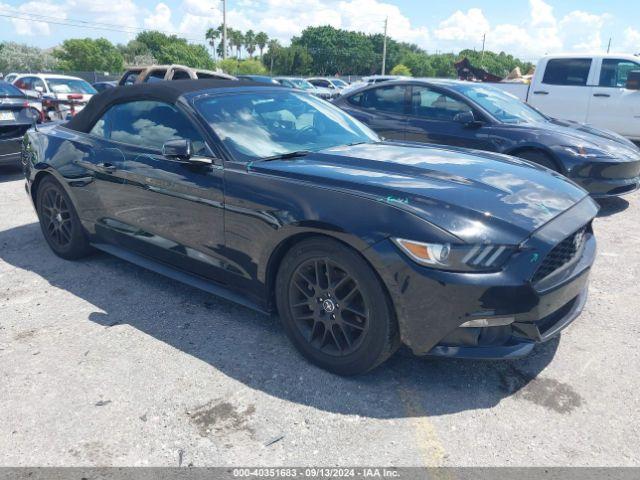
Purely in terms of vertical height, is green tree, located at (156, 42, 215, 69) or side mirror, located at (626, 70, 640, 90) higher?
green tree, located at (156, 42, 215, 69)

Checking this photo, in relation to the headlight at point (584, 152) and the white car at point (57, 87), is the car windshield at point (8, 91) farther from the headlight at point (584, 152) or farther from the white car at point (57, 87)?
the headlight at point (584, 152)

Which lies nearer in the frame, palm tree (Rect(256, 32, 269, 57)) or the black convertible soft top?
the black convertible soft top

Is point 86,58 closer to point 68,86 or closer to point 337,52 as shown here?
point 337,52

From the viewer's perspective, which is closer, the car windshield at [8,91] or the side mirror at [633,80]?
the car windshield at [8,91]

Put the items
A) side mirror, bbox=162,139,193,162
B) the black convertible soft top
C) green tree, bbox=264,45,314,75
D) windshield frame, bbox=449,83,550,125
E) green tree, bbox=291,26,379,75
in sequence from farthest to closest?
1. green tree, bbox=291,26,379,75
2. green tree, bbox=264,45,314,75
3. windshield frame, bbox=449,83,550,125
4. the black convertible soft top
5. side mirror, bbox=162,139,193,162

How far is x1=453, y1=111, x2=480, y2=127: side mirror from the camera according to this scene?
248 inches

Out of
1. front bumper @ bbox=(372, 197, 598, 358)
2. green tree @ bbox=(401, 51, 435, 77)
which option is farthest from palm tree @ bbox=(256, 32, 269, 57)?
front bumper @ bbox=(372, 197, 598, 358)

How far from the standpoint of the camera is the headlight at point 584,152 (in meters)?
5.90

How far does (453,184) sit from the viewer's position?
2828mm

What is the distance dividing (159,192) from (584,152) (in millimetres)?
4786

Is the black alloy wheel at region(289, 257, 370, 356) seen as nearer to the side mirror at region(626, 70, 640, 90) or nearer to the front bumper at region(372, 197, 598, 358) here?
the front bumper at region(372, 197, 598, 358)

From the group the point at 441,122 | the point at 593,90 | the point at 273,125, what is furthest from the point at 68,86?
the point at 273,125

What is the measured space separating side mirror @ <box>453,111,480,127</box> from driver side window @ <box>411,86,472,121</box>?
0.28 metres

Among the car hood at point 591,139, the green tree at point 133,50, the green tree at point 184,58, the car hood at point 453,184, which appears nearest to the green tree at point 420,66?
the green tree at point 184,58
